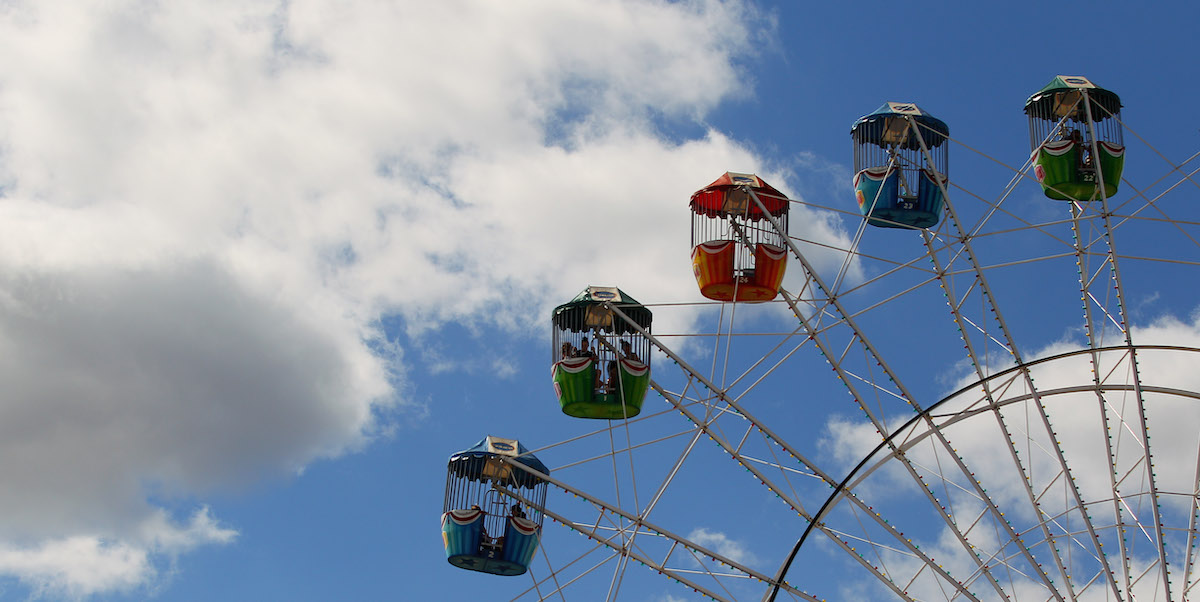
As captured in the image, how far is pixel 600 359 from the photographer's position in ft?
101

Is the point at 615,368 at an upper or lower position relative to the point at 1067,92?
lower

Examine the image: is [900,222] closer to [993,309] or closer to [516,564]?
[993,309]

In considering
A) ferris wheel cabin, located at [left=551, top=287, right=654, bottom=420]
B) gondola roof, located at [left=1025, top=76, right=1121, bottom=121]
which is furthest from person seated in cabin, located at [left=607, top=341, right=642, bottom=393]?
gondola roof, located at [left=1025, top=76, right=1121, bottom=121]

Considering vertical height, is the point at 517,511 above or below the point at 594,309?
below

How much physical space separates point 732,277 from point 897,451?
5492mm

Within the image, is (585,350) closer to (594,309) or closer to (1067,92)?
(594,309)

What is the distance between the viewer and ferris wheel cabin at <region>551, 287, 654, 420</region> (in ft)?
100

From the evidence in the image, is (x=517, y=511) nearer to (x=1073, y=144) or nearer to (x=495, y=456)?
(x=495, y=456)

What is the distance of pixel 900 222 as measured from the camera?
30.1 meters

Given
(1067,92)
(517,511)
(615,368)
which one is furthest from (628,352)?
(1067,92)

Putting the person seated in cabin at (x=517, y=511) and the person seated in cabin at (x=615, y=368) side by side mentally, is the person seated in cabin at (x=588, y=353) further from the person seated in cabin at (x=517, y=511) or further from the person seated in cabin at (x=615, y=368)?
the person seated in cabin at (x=517, y=511)

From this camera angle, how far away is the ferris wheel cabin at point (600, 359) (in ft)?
100

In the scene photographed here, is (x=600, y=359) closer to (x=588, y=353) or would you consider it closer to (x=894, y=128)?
(x=588, y=353)

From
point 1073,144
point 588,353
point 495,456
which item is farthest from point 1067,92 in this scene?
point 495,456
